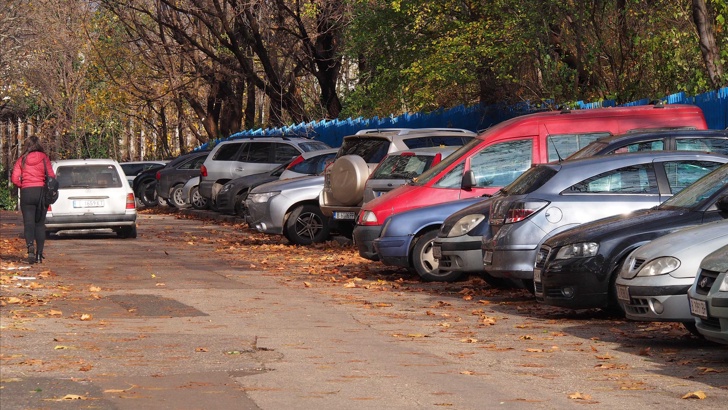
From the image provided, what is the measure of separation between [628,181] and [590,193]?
1.31 ft

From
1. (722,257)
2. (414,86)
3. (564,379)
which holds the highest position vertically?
(414,86)

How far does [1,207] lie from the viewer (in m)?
47.3

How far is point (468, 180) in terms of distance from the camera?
15609 mm

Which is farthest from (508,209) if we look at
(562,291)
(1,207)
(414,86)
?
(1,207)

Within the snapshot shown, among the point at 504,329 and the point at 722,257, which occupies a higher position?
the point at 722,257

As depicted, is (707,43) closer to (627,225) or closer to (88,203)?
(627,225)

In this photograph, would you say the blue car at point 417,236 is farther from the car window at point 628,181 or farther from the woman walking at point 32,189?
the woman walking at point 32,189

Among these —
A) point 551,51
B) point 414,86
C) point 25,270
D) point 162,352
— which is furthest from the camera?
point 414,86

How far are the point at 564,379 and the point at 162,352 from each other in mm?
3093

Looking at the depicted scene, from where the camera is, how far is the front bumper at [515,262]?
13.0 m

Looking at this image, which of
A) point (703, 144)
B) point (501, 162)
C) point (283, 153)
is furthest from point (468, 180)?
point (283, 153)

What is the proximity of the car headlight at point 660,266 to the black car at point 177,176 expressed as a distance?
30.0 metres

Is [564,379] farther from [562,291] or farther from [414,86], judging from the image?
[414,86]

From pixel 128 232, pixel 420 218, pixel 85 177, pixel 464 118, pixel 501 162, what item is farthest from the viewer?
pixel 464 118
